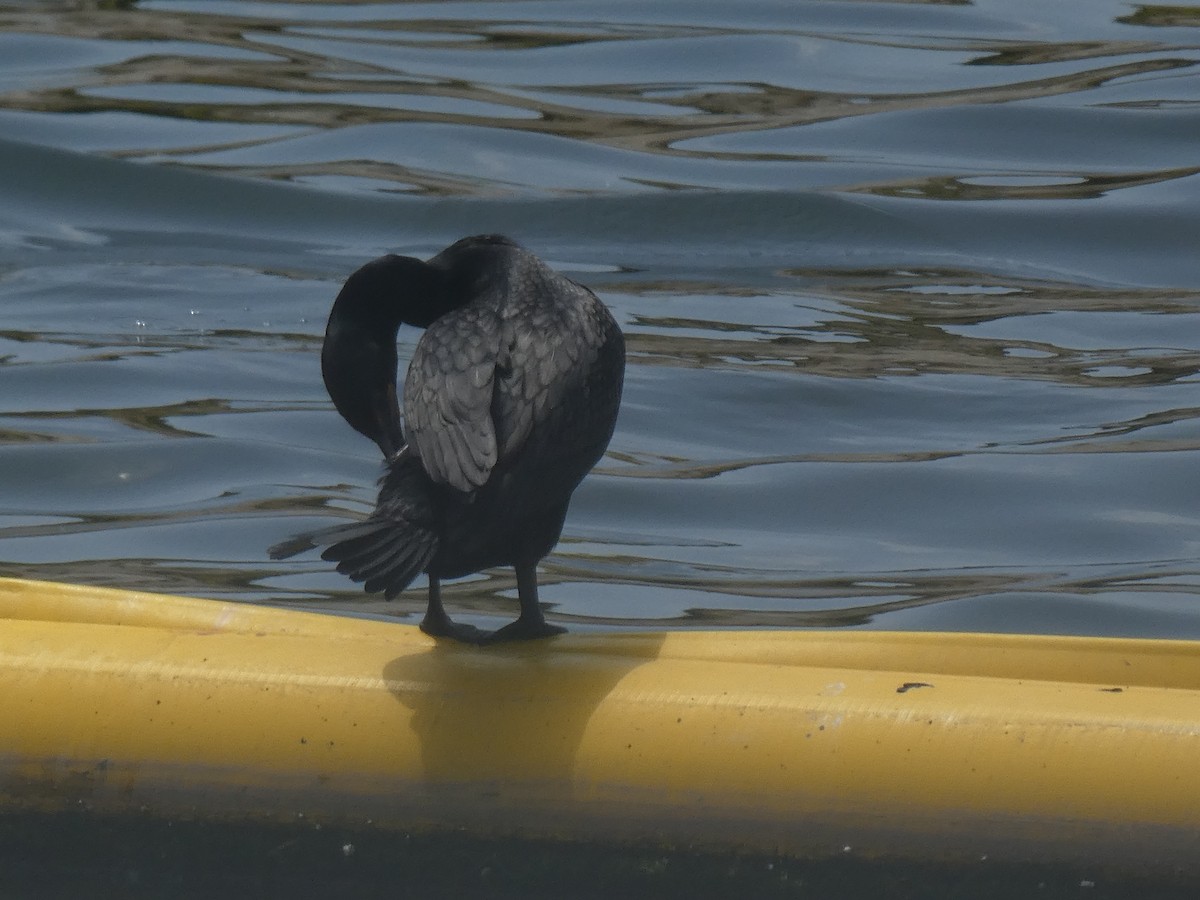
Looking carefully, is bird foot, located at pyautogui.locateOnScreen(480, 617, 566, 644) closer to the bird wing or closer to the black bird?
the black bird

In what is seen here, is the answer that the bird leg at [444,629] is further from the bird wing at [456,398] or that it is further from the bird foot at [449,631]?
the bird wing at [456,398]

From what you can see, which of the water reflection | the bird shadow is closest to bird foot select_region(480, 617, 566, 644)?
the bird shadow

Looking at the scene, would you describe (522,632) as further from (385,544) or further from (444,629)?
(385,544)

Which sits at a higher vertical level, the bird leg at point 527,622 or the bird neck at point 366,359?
the bird neck at point 366,359

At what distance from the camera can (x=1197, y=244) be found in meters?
8.66

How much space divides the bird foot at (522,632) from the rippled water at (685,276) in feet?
4.44

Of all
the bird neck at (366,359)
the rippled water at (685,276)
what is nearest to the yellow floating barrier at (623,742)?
the bird neck at (366,359)

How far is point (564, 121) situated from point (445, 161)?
33.1 inches

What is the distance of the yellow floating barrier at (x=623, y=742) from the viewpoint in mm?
2844

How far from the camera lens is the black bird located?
2.84 meters

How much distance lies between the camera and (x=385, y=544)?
2795mm

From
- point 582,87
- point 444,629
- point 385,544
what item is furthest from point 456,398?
point 582,87

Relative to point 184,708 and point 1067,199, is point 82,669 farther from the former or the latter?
point 1067,199

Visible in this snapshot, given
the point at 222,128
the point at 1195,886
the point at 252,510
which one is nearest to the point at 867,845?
the point at 1195,886
